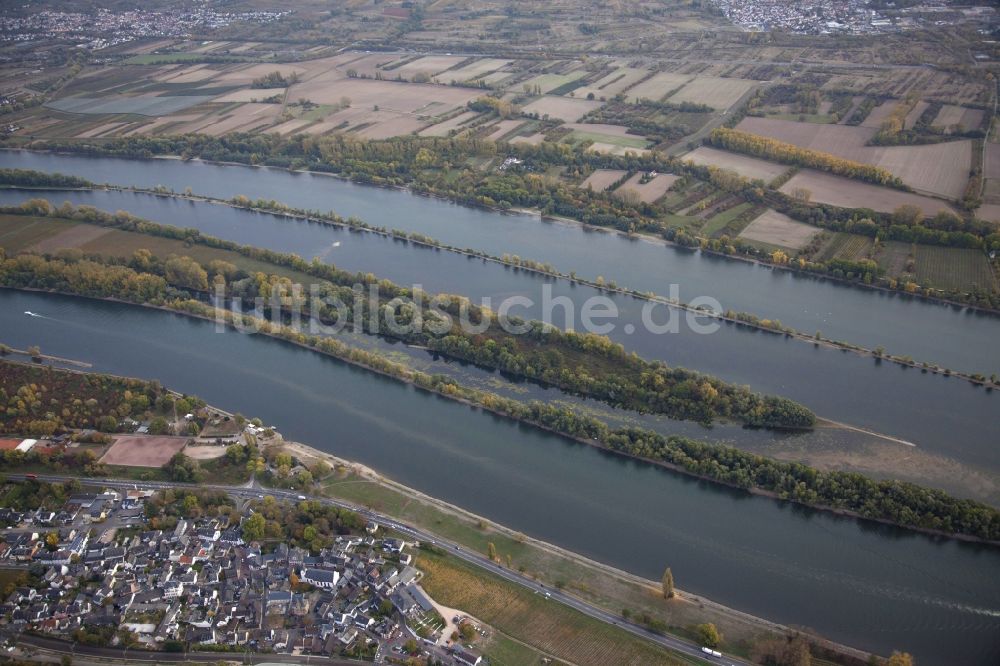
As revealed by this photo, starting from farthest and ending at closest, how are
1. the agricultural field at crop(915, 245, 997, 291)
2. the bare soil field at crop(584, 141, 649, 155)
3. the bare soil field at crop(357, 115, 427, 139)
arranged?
the bare soil field at crop(357, 115, 427, 139)
the bare soil field at crop(584, 141, 649, 155)
the agricultural field at crop(915, 245, 997, 291)

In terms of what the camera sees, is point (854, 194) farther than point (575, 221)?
No

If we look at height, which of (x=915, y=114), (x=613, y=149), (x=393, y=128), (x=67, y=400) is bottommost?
(x=67, y=400)

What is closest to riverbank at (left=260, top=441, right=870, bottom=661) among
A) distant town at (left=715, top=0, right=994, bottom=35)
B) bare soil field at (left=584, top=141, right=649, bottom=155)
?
bare soil field at (left=584, top=141, right=649, bottom=155)

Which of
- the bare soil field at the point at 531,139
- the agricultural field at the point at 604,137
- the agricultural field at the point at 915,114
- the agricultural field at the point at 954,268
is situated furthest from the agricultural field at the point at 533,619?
the agricultural field at the point at 915,114

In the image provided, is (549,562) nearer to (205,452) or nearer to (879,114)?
(205,452)

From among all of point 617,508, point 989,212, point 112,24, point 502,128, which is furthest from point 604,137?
Answer: point 112,24

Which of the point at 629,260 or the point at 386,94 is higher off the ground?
the point at 386,94

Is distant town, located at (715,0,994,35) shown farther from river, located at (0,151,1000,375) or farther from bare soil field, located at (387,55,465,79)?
river, located at (0,151,1000,375)
